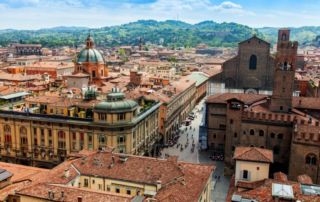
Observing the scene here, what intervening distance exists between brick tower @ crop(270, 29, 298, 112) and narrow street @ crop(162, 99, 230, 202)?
15.8 m

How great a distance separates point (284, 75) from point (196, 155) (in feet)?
80.5

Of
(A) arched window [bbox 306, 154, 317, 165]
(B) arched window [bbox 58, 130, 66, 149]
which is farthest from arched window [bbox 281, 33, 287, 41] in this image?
(B) arched window [bbox 58, 130, 66, 149]

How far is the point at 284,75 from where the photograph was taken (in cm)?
6694

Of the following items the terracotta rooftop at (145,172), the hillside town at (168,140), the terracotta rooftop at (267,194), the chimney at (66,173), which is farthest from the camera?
the chimney at (66,173)

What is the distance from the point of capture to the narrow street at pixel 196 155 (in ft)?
198

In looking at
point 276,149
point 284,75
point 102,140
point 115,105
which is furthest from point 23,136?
point 284,75

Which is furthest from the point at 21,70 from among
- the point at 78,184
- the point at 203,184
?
the point at 203,184

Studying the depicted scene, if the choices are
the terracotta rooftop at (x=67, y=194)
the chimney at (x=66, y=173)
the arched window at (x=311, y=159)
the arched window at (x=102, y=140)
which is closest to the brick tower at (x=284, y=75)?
the arched window at (x=311, y=159)

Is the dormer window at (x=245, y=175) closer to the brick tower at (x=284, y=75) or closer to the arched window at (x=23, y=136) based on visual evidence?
the brick tower at (x=284, y=75)

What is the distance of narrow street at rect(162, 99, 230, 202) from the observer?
60.3 meters

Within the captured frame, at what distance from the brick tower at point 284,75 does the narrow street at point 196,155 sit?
15.8 metres

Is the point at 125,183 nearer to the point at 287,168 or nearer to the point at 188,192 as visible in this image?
the point at 188,192

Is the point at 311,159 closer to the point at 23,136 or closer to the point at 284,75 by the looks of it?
the point at 284,75

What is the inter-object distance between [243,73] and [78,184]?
55634mm
